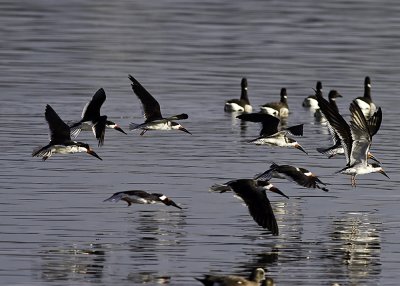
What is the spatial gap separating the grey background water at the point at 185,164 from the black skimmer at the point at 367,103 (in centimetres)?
60

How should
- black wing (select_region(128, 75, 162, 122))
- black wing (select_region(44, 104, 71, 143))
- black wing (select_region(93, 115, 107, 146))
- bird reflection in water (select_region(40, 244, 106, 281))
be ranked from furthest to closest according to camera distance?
1. black wing (select_region(128, 75, 162, 122))
2. black wing (select_region(93, 115, 107, 146))
3. black wing (select_region(44, 104, 71, 143))
4. bird reflection in water (select_region(40, 244, 106, 281))

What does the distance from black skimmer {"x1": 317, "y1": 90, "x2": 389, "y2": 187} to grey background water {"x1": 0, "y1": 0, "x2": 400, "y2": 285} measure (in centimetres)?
62

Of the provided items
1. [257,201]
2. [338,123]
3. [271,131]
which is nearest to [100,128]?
[271,131]

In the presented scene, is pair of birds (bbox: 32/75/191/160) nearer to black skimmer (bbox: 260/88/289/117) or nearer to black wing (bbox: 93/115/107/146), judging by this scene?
black wing (bbox: 93/115/107/146)

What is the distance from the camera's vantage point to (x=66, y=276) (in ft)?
60.5

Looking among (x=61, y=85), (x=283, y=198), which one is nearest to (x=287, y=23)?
(x=61, y=85)

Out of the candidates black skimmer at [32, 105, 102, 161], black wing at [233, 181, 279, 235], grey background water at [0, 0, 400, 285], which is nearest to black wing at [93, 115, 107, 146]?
black skimmer at [32, 105, 102, 161]

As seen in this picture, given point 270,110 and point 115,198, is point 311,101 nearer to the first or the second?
point 270,110

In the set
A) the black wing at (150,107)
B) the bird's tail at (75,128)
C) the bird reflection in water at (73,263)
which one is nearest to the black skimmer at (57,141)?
the bird's tail at (75,128)

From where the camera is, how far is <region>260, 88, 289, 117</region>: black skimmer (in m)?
37.0

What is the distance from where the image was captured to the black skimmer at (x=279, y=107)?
121ft

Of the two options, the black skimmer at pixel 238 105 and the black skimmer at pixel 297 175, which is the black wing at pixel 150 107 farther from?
the black skimmer at pixel 238 105

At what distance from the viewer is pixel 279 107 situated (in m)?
37.7

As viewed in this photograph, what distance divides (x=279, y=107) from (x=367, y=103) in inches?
130
